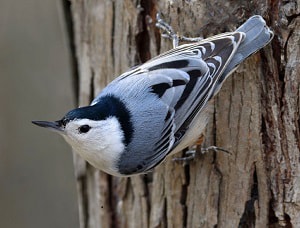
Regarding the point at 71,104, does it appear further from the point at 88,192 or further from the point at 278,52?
the point at 278,52

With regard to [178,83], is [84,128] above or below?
below

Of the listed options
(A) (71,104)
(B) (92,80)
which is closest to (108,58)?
(B) (92,80)

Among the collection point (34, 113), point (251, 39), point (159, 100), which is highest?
point (251, 39)

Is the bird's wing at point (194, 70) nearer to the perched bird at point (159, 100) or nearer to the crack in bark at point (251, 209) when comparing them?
the perched bird at point (159, 100)

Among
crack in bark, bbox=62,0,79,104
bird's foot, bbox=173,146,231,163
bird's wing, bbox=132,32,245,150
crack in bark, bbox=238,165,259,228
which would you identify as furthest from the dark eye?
crack in bark, bbox=62,0,79,104

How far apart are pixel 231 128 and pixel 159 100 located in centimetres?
36

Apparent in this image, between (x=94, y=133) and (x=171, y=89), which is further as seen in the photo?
(x=171, y=89)

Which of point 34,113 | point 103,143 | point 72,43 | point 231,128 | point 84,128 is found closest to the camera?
point 84,128

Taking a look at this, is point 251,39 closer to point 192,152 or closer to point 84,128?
point 192,152

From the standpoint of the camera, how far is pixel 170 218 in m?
3.64

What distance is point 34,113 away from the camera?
4488mm

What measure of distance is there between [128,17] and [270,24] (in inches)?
30.4

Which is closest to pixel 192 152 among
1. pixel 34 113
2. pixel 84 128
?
pixel 84 128

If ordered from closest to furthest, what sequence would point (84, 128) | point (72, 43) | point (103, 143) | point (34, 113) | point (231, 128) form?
point (84, 128) < point (103, 143) < point (231, 128) < point (72, 43) < point (34, 113)
